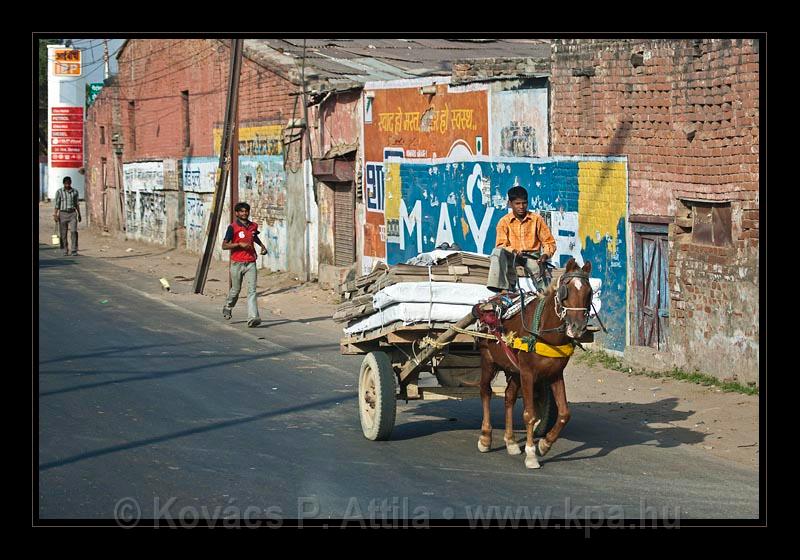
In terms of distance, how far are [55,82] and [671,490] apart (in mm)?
62732

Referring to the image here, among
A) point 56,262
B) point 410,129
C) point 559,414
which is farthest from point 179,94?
point 559,414

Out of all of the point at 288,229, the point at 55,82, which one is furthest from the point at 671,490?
the point at 55,82

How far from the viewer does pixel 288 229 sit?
2975 cm

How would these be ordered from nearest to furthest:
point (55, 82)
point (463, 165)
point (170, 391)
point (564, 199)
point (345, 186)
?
point (170, 391) → point (564, 199) → point (463, 165) → point (345, 186) → point (55, 82)

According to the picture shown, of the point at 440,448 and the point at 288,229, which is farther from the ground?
the point at 288,229

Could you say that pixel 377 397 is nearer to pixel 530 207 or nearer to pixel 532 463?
pixel 532 463

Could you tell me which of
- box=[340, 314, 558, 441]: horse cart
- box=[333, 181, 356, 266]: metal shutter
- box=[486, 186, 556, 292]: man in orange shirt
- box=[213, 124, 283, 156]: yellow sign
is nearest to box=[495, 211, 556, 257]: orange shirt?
box=[486, 186, 556, 292]: man in orange shirt

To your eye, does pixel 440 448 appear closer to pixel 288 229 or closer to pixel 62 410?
pixel 62 410

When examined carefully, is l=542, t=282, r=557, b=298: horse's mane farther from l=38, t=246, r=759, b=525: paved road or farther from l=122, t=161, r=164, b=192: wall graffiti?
l=122, t=161, r=164, b=192: wall graffiti

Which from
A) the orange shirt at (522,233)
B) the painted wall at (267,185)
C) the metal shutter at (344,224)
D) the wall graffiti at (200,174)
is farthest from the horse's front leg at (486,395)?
the wall graffiti at (200,174)

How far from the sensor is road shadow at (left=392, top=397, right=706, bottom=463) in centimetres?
1120

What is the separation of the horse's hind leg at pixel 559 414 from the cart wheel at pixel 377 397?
149 cm

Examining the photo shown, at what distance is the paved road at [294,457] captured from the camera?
28.9ft
